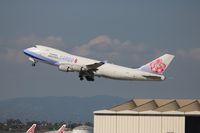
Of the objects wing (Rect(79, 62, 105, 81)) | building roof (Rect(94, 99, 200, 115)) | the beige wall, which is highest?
wing (Rect(79, 62, 105, 81))

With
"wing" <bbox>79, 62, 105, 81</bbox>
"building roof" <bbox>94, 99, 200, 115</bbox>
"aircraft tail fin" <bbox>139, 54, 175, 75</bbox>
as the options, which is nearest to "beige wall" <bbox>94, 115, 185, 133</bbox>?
"building roof" <bbox>94, 99, 200, 115</bbox>

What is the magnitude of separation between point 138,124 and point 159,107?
6.36 meters

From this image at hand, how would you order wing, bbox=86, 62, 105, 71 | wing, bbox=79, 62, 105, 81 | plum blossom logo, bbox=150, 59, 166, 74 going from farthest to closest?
plum blossom logo, bbox=150, 59, 166, 74
wing, bbox=86, 62, 105, 71
wing, bbox=79, 62, 105, 81

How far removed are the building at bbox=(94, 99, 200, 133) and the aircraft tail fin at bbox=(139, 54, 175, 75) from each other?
167 ft

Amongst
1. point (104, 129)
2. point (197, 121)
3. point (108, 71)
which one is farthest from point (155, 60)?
point (104, 129)

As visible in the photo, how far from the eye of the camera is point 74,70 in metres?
146

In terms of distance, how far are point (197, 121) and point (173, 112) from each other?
15906 millimetres

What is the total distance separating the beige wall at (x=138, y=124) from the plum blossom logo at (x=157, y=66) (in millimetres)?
57295

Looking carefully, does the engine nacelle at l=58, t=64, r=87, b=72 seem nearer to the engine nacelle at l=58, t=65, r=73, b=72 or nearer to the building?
the engine nacelle at l=58, t=65, r=73, b=72

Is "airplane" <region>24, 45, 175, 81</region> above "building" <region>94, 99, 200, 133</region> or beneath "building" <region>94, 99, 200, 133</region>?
above

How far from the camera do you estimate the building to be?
8788 cm

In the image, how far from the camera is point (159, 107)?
94.9 m

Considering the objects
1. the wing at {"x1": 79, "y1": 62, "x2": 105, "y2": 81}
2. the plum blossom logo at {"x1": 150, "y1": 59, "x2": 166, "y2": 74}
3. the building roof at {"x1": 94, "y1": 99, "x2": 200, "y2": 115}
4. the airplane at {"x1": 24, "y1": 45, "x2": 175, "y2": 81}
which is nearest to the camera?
the building roof at {"x1": 94, "y1": 99, "x2": 200, "y2": 115}

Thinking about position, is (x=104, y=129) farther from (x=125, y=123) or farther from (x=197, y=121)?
(x=197, y=121)
